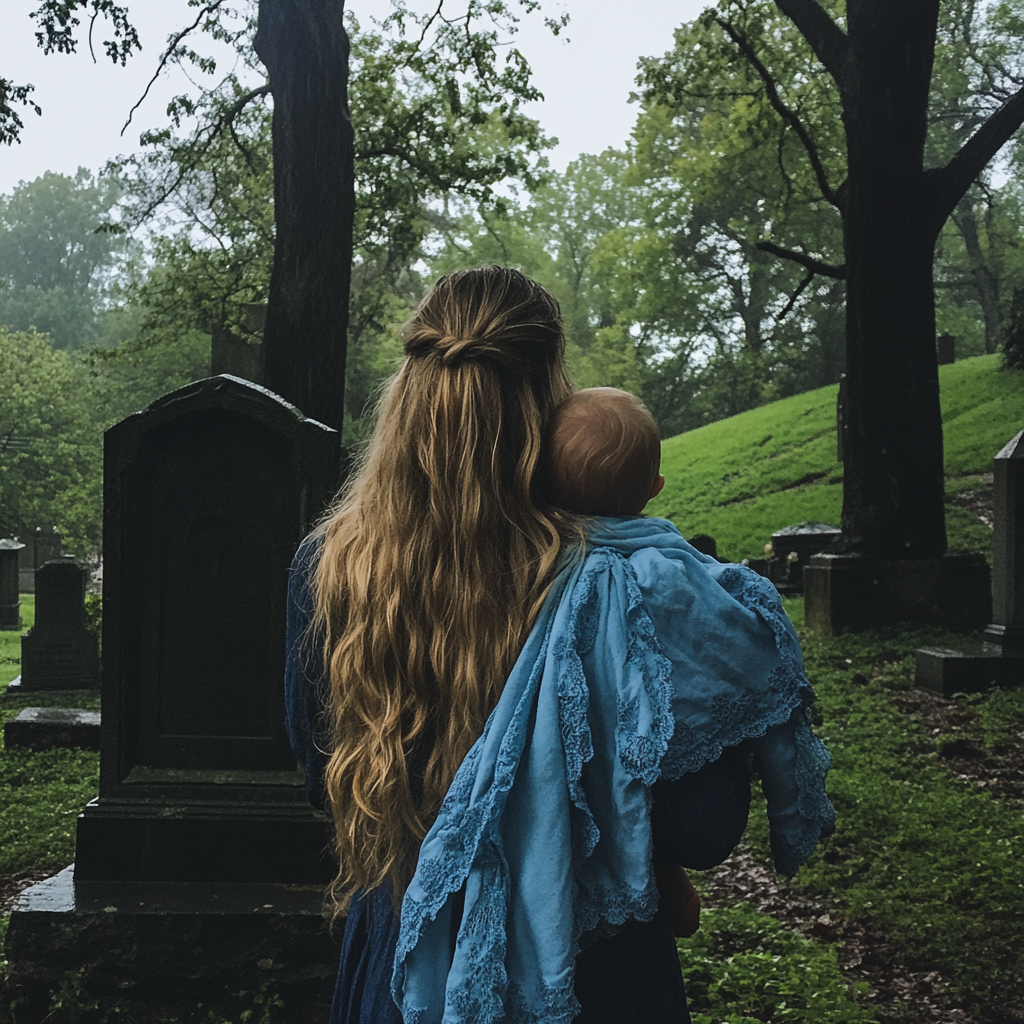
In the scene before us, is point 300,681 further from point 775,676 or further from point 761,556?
point 761,556

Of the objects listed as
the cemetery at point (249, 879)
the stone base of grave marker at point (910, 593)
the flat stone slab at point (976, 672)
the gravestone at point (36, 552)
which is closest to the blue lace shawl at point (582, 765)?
the cemetery at point (249, 879)

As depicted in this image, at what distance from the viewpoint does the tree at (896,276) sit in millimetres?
10164

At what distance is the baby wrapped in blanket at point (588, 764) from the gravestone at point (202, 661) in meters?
2.47

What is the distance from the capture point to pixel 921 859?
4.99m

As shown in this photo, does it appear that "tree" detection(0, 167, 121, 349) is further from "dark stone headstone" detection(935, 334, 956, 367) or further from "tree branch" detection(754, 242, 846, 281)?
"tree branch" detection(754, 242, 846, 281)

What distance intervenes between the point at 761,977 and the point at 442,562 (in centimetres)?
308

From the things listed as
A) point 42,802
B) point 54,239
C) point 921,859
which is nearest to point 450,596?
point 921,859

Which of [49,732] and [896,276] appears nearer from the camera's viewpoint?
[49,732]

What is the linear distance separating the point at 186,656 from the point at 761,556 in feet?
39.1

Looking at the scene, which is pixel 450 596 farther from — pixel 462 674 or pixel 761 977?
pixel 761 977

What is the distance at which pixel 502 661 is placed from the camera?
1572 millimetres

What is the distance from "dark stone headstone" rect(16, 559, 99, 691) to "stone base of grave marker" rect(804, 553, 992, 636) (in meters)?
7.68

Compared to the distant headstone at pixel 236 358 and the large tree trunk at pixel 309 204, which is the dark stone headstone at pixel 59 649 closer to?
the distant headstone at pixel 236 358

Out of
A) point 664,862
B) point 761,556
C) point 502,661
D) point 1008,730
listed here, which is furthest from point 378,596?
point 761,556
